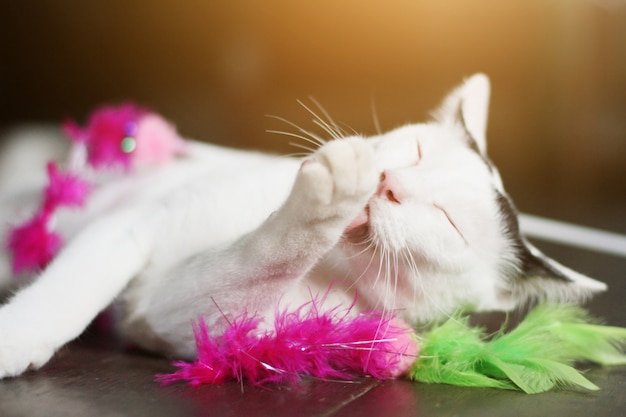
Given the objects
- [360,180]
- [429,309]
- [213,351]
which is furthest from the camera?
[429,309]

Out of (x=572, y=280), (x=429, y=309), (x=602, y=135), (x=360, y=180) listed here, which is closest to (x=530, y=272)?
(x=572, y=280)

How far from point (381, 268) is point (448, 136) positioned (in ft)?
0.96

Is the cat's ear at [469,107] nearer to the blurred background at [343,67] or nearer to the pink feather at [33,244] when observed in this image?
the pink feather at [33,244]

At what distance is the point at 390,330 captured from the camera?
96cm

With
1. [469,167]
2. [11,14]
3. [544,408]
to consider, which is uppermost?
[11,14]

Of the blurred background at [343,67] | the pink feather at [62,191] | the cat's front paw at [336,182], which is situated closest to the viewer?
the cat's front paw at [336,182]

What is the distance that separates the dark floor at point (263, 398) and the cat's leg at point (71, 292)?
4cm

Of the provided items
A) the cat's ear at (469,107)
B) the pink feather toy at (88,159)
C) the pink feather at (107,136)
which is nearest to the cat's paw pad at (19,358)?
the pink feather toy at (88,159)

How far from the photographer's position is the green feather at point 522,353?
0.95 m

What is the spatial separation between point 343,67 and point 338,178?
2.14 m

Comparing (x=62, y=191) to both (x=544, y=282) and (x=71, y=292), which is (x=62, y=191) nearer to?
(x=71, y=292)

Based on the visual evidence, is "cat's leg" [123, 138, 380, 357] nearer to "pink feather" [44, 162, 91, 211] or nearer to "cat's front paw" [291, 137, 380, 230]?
"cat's front paw" [291, 137, 380, 230]

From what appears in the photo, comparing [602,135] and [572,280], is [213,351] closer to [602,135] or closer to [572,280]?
[572,280]

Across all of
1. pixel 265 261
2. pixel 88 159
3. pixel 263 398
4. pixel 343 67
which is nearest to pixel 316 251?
pixel 265 261
